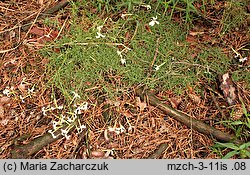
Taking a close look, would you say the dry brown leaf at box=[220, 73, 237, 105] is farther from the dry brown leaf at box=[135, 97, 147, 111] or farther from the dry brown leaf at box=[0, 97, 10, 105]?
the dry brown leaf at box=[0, 97, 10, 105]

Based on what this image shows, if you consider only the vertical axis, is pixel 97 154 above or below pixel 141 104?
below

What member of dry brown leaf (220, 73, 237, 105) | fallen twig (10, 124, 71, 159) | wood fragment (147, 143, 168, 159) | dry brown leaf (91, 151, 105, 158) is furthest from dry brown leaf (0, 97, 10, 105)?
dry brown leaf (220, 73, 237, 105)

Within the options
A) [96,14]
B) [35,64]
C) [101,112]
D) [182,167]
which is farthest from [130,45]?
[182,167]

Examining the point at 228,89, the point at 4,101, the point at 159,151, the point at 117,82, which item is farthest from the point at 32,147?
the point at 228,89

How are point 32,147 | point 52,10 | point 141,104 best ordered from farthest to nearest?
1. point 52,10
2. point 141,104
3. point 32,147

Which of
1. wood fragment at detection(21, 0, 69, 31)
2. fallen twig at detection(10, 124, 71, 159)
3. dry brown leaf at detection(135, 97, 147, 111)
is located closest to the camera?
fallen twig at detection(10, 124, 71, 159)

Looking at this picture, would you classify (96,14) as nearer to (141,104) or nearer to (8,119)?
(141,104)

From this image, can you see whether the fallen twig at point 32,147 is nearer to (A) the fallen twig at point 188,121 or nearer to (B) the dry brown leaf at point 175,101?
(A) the fallen twig at point 188,121

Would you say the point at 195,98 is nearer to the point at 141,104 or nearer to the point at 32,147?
the point at 141,104
